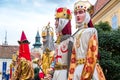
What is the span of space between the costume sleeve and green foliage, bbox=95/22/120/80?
5484mm

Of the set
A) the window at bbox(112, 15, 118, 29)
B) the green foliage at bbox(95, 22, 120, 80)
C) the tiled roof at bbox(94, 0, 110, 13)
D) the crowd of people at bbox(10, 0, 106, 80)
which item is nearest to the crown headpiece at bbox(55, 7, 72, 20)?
the crowd of people at bbox(10, 0, 106, 80)

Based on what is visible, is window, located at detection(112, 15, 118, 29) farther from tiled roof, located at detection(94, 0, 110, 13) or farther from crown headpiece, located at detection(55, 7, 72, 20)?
crown headpiece, located at detection(55, 7, 72, 20)

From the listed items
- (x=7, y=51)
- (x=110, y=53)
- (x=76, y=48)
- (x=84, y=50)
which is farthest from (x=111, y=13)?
(x=7, y=51)

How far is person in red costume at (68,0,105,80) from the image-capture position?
193 inches

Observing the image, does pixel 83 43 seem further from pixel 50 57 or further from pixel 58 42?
pixel 50 57

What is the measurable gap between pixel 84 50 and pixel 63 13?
1398 millimetres

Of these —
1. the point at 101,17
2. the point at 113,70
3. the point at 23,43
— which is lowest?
the point at 113,70

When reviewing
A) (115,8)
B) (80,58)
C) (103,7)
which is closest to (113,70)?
(80,58)

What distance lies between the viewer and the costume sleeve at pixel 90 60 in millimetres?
4859

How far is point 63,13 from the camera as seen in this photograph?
6.37 metres

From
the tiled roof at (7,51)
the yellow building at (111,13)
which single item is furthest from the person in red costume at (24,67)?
the tiled roof at (7,51)

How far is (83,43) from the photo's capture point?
519 centimetres

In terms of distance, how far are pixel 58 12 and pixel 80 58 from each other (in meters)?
1.43

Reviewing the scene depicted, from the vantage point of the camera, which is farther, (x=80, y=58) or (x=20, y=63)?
(x=20, y=63)
